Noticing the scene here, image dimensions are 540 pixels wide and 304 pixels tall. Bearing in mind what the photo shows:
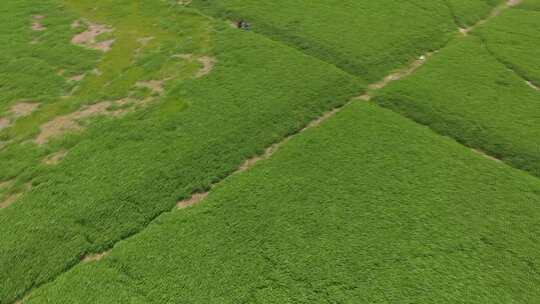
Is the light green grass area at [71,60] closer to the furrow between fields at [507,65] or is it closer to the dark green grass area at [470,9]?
the dark green grass area at [470,9]

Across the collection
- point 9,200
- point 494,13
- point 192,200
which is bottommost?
point 9,200

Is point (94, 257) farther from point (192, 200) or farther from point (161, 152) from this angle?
point (161, 152)

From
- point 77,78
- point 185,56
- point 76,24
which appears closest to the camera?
point 77,78

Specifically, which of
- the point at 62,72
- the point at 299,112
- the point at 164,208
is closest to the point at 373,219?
the point at 299,112

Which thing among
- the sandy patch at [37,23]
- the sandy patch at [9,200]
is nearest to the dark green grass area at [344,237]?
the sandy patch at [9,200]

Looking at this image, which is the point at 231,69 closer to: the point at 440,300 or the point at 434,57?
the point at 434,57

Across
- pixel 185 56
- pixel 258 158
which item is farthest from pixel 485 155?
pixel 185 56
